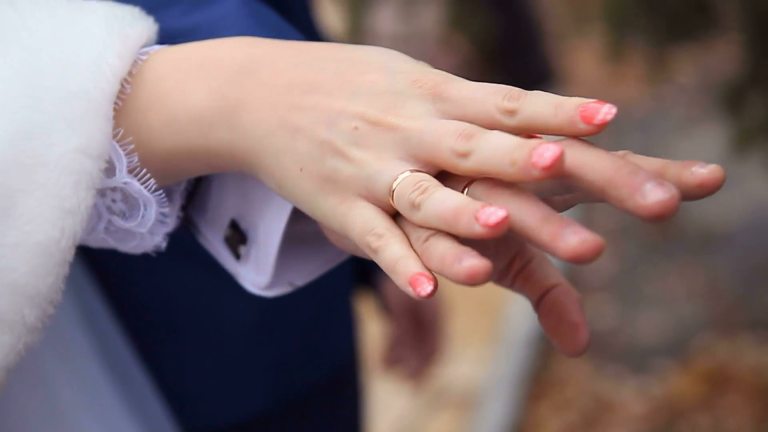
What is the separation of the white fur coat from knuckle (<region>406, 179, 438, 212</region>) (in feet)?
0.68

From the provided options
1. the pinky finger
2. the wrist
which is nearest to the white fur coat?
the wrist

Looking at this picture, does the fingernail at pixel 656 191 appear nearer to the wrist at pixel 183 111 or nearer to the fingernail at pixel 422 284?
the fingernail at pixel 422 284

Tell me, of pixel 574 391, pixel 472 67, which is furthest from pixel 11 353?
pixel 574 391

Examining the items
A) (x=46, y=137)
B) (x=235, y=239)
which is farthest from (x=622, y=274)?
(x=46, y=137)

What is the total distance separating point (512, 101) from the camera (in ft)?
1.22

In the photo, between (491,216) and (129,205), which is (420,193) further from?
(129,205)

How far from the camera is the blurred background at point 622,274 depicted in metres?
1.02

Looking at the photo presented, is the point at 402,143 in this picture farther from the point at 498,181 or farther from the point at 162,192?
the point at 162,192

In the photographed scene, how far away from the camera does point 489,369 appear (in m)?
1.55

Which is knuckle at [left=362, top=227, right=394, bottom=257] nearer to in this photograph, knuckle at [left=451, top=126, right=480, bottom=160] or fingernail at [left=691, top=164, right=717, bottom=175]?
knuckle at [left=451, top=126, right=480, bottom=160]

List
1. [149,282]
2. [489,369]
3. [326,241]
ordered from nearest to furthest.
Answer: [326,241] → [149,282] → [489,369]

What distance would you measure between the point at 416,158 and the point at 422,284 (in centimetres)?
8

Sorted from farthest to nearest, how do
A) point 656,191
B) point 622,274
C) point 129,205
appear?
point 622,274
point 129,205
point 656,191

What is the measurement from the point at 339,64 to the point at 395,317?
610 mm
